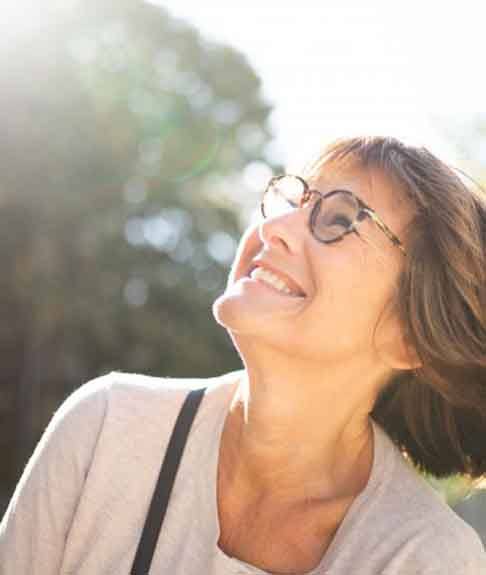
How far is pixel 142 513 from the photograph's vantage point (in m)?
2.49

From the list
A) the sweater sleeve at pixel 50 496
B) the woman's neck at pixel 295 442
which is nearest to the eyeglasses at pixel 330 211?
the woman's neck at pixel 295 442

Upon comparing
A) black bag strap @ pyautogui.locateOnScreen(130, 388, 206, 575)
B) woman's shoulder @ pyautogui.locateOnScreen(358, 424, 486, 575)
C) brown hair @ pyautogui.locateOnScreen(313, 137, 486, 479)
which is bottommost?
woman's shoulder @ pyautogui.locateOnScreen(358, 424, 486, 575)

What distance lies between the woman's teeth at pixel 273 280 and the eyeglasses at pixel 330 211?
6.5 inches

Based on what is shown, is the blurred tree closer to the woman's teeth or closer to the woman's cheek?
the woman's cheek

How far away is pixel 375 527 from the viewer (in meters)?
2.46

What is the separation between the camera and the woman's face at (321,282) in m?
2.37

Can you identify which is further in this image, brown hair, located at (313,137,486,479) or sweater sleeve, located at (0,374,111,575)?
brown hair, located at (313,137,486,479)

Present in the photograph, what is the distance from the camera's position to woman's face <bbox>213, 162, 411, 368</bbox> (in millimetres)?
2367

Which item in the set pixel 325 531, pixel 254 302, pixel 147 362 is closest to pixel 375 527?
pixel 325 531

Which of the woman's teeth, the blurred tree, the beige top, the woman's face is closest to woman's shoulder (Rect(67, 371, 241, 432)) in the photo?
the beige top

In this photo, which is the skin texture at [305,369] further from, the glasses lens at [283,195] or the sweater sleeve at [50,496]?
the sweater sleeve at [50,496]

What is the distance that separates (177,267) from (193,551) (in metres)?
14.1

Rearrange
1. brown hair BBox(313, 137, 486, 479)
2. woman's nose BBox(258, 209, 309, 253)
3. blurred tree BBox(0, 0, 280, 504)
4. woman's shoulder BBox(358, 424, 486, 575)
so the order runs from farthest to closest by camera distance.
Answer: blurred tree BBox(0, 0, 280, 504) → brown hair BBox(313, 137, 486, 479) → woman's nose BBox(258, 209, 309, 253) → woman's shoulder BBox(358, 424, 486, 575)

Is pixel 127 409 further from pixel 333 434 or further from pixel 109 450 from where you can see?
pixel 333 434
